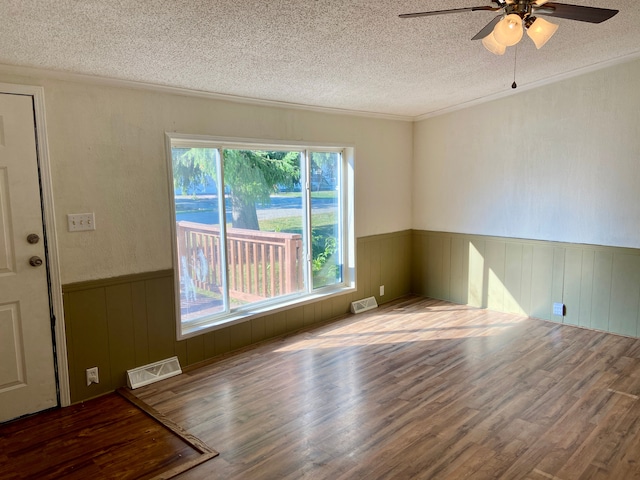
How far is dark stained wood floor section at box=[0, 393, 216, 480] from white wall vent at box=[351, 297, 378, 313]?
262 centimetres

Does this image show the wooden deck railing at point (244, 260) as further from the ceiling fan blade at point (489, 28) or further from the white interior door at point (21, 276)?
the ceiling fan blade at point (489, 28)

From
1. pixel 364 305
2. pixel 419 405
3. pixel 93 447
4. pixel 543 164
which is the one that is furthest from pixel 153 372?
pixel 543 164

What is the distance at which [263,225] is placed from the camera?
4.23 metres

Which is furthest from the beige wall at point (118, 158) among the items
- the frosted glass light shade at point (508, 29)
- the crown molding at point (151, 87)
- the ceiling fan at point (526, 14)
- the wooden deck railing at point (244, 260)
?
the frosted glass light shade at point (508, 29)

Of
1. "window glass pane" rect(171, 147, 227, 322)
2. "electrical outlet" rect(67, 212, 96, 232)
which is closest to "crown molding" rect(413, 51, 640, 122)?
"window glass pane" rect(171, 147, 227, 322)

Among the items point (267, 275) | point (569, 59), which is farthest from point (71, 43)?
point (569, 59)

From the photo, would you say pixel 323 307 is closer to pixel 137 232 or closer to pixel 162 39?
pixel 137 232

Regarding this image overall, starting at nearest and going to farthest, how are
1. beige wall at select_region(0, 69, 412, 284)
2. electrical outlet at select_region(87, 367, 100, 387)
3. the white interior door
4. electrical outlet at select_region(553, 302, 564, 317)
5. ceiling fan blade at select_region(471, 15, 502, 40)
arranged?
1. ceiling fan blade at select_region(471, 15, 502, 40)
2. the white interior door
3. beige wall at select_region(0, 69, 412, 284)
4. electrical outlet at select_region(87, 367, 100, 387)
5. electrical outlet at select_region(553, 302, 564, 317)

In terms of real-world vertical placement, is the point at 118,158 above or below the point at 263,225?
above

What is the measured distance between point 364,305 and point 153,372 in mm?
2492

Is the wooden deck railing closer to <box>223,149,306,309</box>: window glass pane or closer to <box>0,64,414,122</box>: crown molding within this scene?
<box>223,149,306,309</box>: window glass pane

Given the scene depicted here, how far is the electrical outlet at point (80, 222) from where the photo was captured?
2955 millimetres

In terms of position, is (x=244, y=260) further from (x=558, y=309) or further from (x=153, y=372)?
(x=558, y=309)

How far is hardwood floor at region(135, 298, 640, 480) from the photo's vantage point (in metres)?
2.32
